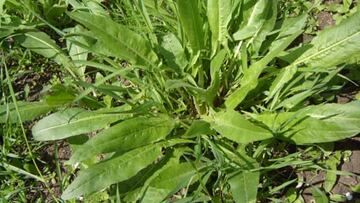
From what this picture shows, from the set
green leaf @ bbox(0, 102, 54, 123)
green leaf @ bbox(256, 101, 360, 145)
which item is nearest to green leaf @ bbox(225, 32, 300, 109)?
green leaf @ bbox(256, 101, 360, 145)

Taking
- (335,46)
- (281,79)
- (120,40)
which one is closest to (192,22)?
(120,40)

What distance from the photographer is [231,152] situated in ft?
6.70

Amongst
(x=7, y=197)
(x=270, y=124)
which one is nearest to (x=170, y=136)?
(x=270, y=124)

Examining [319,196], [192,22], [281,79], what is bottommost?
[319,196]

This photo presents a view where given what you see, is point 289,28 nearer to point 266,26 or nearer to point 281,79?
point 266,26

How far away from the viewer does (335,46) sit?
2.04m

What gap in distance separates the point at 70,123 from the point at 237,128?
66 centimetres

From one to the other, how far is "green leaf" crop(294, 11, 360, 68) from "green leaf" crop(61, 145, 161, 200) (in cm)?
69

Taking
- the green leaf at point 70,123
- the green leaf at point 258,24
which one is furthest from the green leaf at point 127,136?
the green leaf at point 258,24

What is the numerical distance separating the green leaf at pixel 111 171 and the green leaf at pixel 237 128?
0.26 metres

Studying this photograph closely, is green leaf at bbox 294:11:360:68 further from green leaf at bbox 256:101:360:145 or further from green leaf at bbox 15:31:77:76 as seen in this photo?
green leaf at bbox 15:31:77:76

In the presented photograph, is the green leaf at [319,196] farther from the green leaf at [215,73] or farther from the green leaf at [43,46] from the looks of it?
the green leaf at [43,46]

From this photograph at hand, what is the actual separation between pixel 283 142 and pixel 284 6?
2.28ft

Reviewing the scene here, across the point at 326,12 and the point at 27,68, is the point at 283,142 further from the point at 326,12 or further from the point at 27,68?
the point at 27,68
